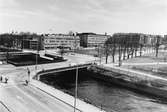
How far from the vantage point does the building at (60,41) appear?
132750 millimetres

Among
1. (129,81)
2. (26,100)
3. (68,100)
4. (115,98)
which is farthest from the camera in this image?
(129,81)

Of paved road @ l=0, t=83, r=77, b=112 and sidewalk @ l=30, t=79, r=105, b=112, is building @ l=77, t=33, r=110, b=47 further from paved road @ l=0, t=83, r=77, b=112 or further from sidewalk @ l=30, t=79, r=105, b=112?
paved road @ l=0, t=83, r=77, b=112

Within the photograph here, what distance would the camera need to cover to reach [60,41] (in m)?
140

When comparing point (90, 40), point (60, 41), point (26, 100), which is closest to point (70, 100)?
point (26, 100)

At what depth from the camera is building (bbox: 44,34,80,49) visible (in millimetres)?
132750

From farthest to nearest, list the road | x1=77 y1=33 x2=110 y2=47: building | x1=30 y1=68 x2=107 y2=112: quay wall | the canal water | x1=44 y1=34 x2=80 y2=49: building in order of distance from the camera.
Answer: x1=77 y1=33 x2=110 y2=47: building
x1=44 y1=34 x2=80 y2=49: building
the canal water
x1=30 y1=68 x2=107 y2=112: quay wall
the road

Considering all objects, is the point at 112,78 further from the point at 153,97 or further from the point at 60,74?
the point at 60,74

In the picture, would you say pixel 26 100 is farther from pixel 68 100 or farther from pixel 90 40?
pixel 90 40

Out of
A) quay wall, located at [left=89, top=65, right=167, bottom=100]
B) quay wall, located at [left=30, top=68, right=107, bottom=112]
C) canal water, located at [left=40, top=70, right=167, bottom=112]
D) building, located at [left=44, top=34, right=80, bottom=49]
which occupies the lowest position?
canal water, located at [left=40, top=70, right=167, bottom=112]

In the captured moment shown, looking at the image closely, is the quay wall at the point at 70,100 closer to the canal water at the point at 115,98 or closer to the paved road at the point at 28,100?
the paved road at the point at 28,100

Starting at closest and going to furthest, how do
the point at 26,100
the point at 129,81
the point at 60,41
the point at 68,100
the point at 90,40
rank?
the point at 26,100, the point at 68,100, the point at 129,81, the point at 60,41, the point at 90,40

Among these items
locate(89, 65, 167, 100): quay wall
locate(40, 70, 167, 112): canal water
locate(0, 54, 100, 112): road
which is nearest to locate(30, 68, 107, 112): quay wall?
locate(0, 54, 100, 112): road

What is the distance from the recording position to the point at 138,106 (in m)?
35.2

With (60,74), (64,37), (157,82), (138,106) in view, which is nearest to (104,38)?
(64,37)
